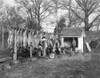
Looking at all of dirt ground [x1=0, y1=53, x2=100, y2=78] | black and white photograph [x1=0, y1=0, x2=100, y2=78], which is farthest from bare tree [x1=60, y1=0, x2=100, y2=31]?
dirt ground [x1=0, y1=53, x2=100, y2=78]

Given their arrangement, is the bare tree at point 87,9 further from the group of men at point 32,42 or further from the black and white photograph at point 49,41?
the group of men at point 32,42

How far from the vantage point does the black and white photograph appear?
6.14 meters

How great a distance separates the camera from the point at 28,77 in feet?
16.3

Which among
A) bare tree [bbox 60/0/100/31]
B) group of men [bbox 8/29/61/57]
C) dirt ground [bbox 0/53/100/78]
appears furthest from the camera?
bare tree [bbox 60/0/100/31]

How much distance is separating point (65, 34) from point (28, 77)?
1116 centimetres

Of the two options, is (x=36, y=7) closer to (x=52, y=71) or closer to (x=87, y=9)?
(x=87, y=9)

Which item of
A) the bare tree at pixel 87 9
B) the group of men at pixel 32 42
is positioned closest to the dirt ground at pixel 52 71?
the group of men at pixel 32 42

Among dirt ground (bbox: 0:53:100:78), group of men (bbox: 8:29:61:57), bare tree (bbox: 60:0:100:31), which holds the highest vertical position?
bare tree (bbox: 60:0:100:31)

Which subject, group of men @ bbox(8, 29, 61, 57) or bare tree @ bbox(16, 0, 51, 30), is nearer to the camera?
group of men @ bbox(8, 29, 61, 57)

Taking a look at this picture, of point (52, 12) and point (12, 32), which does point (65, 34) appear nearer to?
point (12, 32)

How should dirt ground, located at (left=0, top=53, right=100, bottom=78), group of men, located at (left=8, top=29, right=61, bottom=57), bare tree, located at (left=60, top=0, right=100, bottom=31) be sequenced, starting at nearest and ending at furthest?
dirt ground, located at (left=0, top=53, right=100, bottom=78) → group of men, located at (left=8, top=29, right=61, bottom=57) → bare tree, located at (left=60, top=0, right=100, bottom=31)

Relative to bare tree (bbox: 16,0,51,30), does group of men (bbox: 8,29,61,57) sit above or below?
below

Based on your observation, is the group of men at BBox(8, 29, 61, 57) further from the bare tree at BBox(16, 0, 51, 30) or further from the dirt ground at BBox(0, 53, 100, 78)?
the bare tree at BBox(16, 0, 51, 30)

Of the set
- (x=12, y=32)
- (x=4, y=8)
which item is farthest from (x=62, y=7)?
(x=12, y=32)
